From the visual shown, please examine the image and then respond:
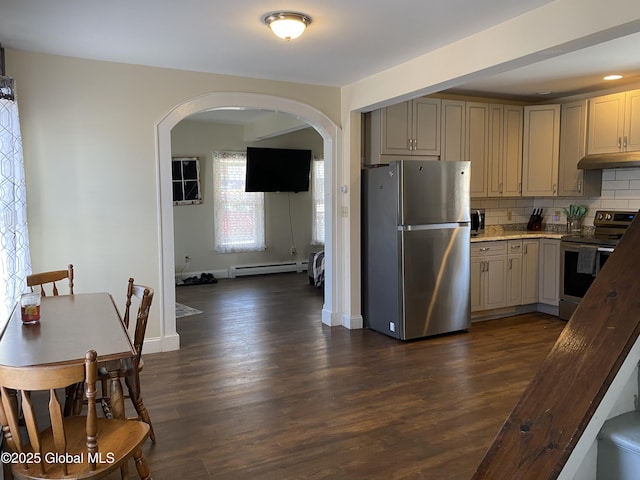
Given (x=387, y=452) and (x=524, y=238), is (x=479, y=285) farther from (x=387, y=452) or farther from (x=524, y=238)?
(x=387, y=452)

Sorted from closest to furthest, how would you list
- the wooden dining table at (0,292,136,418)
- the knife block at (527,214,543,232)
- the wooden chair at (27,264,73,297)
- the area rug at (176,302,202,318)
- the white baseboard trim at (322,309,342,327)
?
1. the wooden dining table at (0,292,136,418)
2. the wooden chair at (27,264,73,297)
3. the white baseboard trim at (322,309,342,327)
4. the area rug at (176,302,202,318)
5. the knife block at (527,214,543,232)

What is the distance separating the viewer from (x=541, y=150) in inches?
219

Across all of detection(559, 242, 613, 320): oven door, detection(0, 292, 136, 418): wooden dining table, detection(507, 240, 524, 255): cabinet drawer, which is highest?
detection(507, 240, 524, 255): cabinet drawer

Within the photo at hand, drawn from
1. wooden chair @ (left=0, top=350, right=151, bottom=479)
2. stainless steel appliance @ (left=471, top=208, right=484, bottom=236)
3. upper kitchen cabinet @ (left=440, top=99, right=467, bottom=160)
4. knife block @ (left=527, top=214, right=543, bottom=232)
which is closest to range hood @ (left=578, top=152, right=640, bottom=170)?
knife block @ (left=527, top=214, right=543, bottom=232)

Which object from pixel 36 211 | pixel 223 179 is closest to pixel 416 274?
pixel 36 211

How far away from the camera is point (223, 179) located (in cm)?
827

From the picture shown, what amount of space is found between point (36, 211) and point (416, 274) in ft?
10.7

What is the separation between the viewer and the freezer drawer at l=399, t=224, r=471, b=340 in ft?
15.0

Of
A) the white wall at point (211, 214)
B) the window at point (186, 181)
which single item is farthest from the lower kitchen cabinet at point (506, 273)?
the window at point (186, 181)

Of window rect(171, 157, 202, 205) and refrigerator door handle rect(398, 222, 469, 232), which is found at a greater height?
window rect(171, 157, 202, 205)

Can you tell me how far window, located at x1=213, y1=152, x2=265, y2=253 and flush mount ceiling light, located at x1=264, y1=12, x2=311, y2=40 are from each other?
17.4 ft

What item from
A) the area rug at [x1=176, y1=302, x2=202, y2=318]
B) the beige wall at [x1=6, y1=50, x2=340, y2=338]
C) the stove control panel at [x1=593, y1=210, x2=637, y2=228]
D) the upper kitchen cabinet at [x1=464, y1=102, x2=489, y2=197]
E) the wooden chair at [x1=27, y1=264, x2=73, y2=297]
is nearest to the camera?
the wooden chair at [x1=27, y1=264, x2=73, y2=297]

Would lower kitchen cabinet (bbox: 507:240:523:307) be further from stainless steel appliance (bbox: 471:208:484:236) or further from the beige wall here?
the beige wall

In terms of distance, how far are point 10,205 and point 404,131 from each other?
3.47 meters
